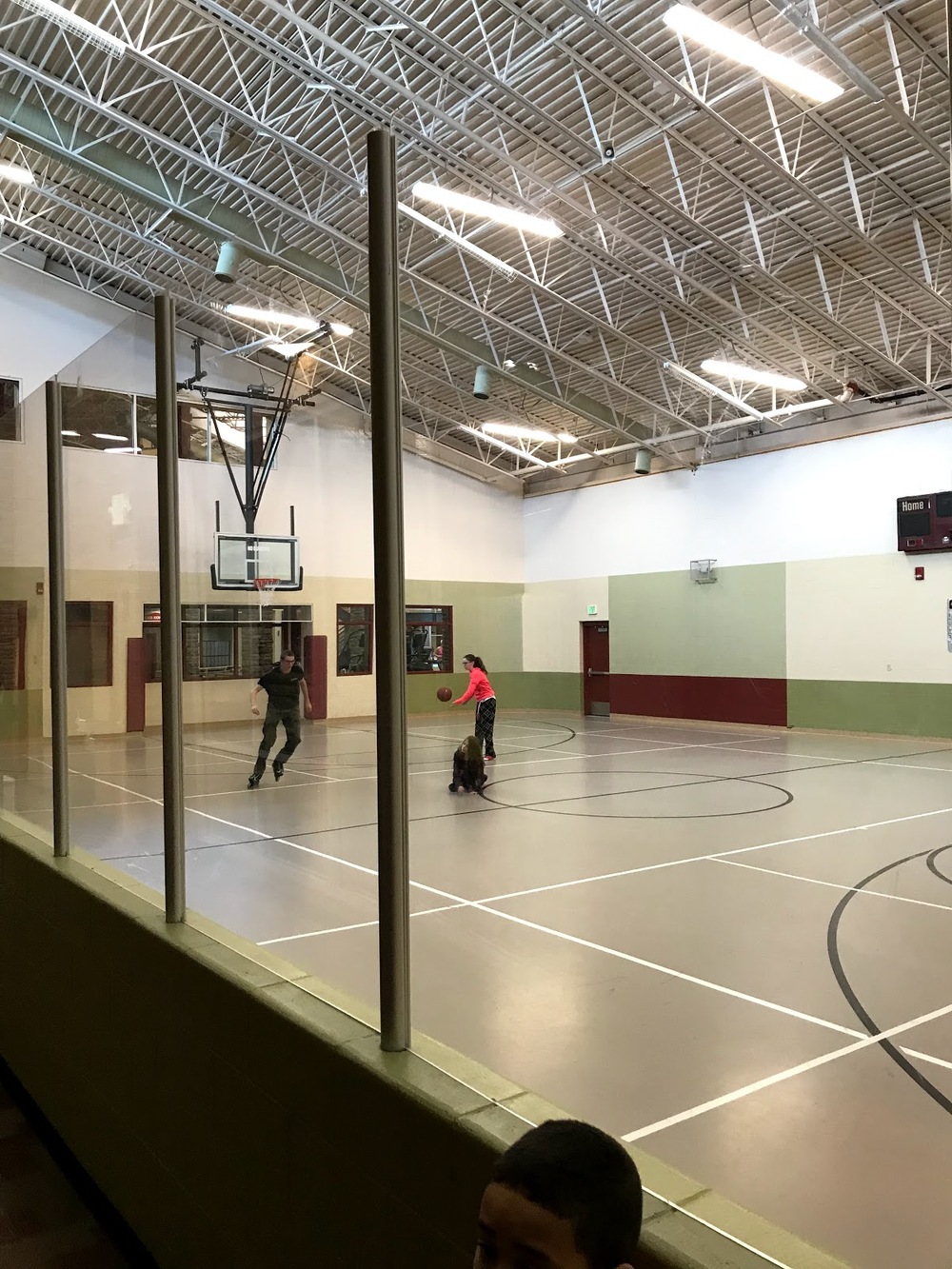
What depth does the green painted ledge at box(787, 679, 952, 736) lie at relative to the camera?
14531mm

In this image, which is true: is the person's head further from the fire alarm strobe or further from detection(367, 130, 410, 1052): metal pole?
the fire alarm strobe

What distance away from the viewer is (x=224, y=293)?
15172mm

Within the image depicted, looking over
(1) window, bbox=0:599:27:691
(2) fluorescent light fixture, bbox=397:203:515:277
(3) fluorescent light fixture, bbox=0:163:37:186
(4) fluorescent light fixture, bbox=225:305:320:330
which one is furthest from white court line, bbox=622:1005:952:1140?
(3) fluorescent light fixture, bbox=0:163:37:186

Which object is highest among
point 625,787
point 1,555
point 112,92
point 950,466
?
point 112,92

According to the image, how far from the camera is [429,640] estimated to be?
2.37m

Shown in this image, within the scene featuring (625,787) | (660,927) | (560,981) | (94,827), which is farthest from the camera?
(625,787)

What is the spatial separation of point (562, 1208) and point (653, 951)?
3914mm

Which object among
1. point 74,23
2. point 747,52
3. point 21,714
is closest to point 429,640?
point 21,714

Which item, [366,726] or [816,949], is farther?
[816,949]

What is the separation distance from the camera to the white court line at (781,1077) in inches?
116

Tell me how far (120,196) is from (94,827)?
12358 millimetres

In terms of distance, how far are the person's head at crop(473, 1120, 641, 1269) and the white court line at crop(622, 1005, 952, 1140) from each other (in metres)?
1.65

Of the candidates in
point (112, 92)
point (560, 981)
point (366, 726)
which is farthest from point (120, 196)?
point (366, 726)

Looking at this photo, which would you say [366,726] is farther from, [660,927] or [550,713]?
[550,713]
